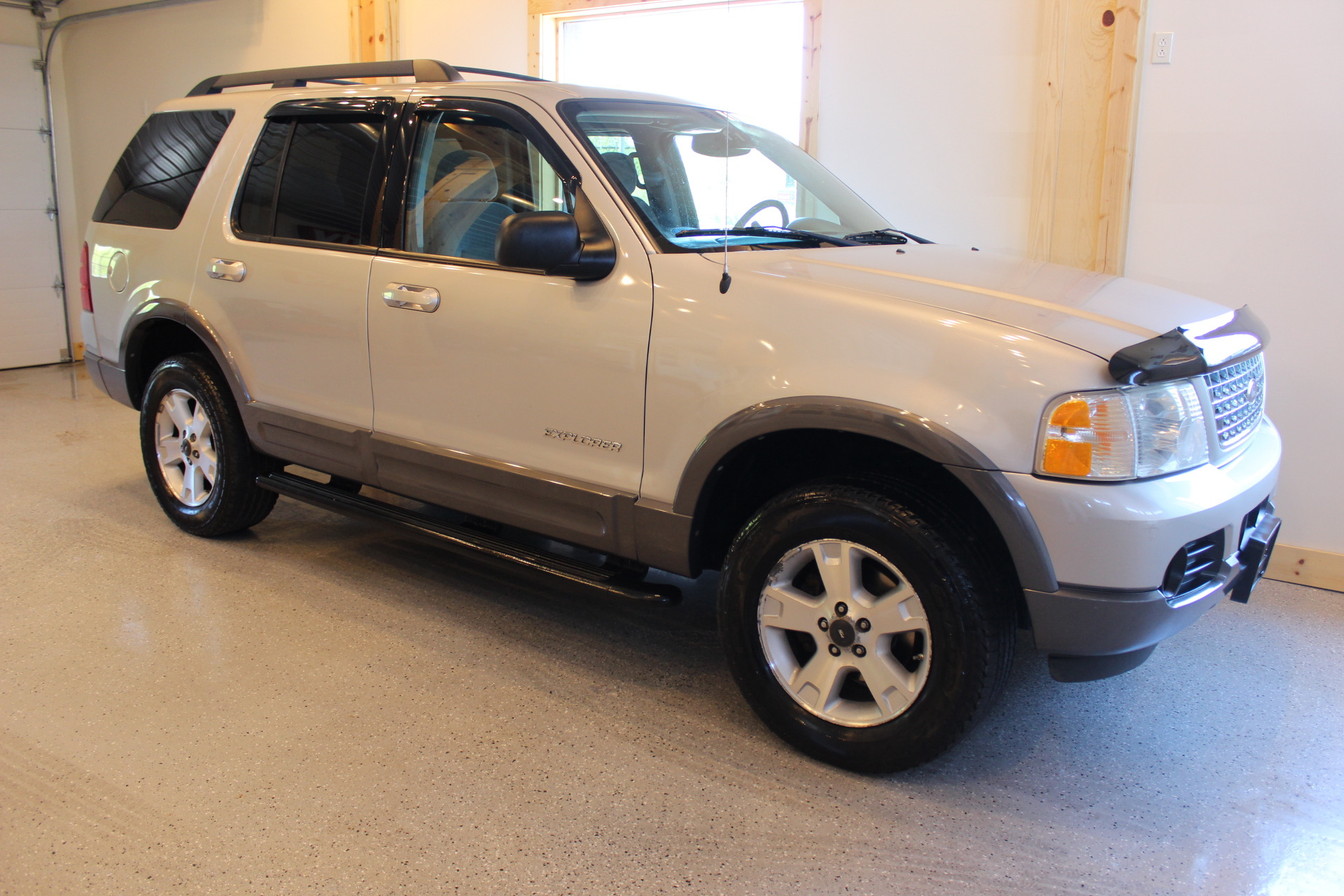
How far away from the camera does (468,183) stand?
3.06 meters

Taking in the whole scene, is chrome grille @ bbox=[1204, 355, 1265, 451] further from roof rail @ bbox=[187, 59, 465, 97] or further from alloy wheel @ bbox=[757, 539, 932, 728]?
roof rail @ bbox=[187, 59, 465, 97]

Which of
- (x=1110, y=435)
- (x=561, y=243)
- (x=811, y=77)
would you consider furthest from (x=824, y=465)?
(x=811, y=77)

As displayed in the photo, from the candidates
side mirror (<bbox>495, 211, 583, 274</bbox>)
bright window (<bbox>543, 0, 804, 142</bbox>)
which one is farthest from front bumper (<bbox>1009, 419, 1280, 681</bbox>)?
bright window (<bbox>543, 0, 804, 142</bbox>)

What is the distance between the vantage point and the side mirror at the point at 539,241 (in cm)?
248

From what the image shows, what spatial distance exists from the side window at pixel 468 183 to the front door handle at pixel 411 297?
0.43ft

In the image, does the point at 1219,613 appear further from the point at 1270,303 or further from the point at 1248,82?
the point at 1248,82

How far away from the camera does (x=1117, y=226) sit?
162 inches

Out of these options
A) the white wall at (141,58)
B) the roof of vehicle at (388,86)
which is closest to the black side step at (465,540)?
the roof of vehicle at (388,86)

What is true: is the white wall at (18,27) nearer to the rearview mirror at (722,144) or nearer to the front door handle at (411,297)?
the front door handle at (411,297)

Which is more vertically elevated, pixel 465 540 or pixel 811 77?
pixel 811 77

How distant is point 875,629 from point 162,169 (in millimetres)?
3438

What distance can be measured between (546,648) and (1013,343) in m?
1.81

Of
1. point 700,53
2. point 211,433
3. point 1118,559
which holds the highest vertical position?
point 700,53

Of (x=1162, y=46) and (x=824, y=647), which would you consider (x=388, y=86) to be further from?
(x=1162, y=46)
